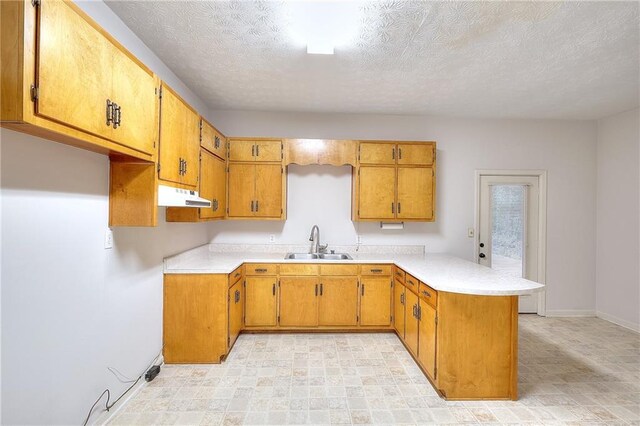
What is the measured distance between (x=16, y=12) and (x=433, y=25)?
7.09ft

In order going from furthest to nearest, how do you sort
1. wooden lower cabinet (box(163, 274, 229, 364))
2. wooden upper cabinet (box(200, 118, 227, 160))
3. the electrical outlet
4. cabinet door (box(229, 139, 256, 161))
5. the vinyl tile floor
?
cabinet door (box(229, 139, 256, 161))
wooden upper cabinet (box(200, 118, 227, 160))
wooden lower cabinet (box(163, 274, 229, 364))
the vinyl tile floor
the electrical outlet

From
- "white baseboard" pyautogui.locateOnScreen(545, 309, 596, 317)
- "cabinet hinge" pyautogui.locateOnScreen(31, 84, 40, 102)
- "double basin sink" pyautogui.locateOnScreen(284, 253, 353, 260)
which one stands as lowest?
"white baseboard" pyautogui.locateOnScreen(545, 309, 596, 317)

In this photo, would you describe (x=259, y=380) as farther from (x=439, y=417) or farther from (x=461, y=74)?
(x=461, y=74)

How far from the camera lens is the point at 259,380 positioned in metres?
2.40

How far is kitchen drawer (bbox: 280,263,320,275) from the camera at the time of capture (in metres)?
3.26

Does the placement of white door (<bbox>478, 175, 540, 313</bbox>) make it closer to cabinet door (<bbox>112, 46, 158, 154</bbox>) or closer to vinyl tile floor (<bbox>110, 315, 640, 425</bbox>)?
vinyl tile floor (<bbox>110, 315, 640, 425</bbox>)

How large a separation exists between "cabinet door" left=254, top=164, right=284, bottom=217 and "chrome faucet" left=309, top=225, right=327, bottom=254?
503 millimetres

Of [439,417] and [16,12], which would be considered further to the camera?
[439,417]

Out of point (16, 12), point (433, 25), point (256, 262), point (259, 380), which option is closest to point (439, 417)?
point (259, 380)

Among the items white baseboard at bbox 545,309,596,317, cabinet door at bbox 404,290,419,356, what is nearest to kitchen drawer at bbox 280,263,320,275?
cabinet door at bbox 404,290,419,356

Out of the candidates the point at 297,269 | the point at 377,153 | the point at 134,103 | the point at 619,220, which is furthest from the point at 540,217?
the point at 134,103

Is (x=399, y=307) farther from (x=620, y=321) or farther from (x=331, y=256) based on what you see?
(x=620, y=321)

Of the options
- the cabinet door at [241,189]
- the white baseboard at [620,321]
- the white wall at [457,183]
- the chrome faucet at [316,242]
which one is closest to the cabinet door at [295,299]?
the chrome faucet at [316,242]

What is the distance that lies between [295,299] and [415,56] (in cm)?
266
